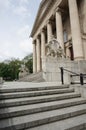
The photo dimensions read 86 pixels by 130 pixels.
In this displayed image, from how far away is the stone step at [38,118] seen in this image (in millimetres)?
3043

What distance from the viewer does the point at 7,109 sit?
3.64m

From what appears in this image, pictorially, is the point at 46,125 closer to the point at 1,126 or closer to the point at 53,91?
the point at 1,126

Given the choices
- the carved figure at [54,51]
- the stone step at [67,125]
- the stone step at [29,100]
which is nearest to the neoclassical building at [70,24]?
the carved figure at [54,51]

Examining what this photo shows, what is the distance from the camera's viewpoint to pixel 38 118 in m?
3.38

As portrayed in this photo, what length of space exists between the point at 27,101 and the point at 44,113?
0.73 m

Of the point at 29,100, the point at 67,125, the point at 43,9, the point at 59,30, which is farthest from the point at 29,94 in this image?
the point at 43,9

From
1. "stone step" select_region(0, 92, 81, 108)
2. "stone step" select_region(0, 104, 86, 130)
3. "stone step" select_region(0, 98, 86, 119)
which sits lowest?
"stone step" select_region(0, 104, 86, 130)

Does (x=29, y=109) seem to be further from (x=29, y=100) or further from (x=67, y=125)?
(x=67, y=125)

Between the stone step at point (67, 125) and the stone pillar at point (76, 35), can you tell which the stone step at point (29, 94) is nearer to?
the stone step at point (67, 125)

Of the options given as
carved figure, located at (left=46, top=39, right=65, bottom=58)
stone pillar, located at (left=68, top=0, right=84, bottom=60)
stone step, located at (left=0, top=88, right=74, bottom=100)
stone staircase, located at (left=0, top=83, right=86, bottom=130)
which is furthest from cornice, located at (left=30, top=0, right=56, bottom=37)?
stone staircase, located at (left=0, top=83, right=86, bottom=130)

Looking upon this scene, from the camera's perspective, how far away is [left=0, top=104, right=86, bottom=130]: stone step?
3043 mm

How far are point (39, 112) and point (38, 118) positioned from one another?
1.47ft

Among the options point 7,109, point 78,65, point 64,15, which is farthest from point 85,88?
point 64,15

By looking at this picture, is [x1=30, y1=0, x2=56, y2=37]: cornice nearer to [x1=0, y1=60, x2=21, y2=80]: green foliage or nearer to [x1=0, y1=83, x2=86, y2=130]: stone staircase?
[x1=0, y1=83, x2=86, y2=130]: stone staircase
